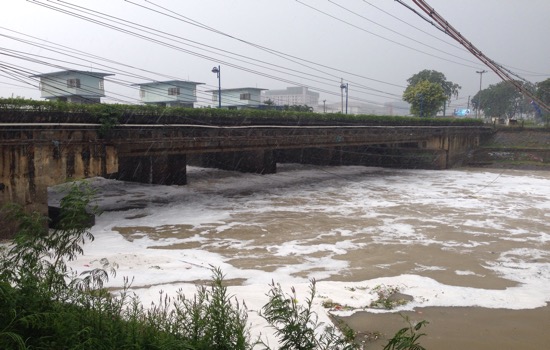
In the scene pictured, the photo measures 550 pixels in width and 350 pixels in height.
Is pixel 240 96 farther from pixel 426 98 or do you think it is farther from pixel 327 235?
pixel 327 235

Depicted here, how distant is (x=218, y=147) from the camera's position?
2666 centimetres

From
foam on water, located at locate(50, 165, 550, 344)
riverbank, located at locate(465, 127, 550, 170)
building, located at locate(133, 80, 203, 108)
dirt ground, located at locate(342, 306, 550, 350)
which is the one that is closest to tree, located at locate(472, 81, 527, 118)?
riverbank, located at locate(465, 127, 550, 170)

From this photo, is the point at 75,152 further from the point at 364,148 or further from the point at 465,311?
the point at 364,148

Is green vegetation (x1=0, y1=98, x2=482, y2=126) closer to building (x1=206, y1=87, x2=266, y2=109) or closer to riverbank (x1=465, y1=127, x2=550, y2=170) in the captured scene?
riverbank (x1=465, y1=127, x2=550, y2=170)

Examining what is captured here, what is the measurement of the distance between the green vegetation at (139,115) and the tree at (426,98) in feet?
114

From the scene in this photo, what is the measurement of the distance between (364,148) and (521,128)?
63.4 ft

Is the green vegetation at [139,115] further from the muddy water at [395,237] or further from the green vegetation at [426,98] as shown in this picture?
the green vegetation at [426,98]

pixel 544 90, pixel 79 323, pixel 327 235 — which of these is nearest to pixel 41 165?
pixel 327 235

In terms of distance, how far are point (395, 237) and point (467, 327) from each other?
851 cm

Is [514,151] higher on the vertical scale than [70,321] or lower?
higher

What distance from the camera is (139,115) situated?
71.6ft

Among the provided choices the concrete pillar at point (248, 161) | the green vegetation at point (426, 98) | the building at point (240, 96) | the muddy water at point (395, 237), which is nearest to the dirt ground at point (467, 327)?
the muddy water at point (395, 237)

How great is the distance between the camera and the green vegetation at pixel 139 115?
55.4ft

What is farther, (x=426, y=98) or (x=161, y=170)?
(x=426, y=98)
